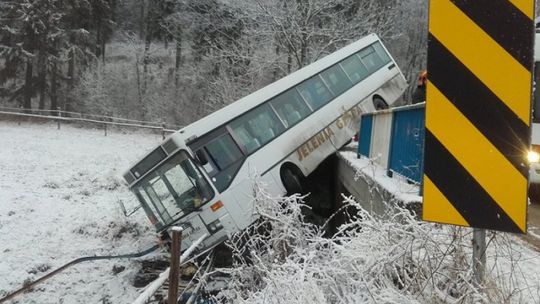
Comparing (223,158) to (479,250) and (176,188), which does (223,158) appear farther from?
(479,250)

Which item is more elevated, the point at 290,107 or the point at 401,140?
the point at 290,107

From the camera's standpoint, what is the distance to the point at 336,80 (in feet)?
43.0

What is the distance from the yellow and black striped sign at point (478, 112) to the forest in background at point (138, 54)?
62.6ft

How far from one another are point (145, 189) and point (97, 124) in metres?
21.4

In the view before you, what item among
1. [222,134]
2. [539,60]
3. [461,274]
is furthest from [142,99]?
[461,274]

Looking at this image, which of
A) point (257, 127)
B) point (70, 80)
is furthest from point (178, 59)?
point (257, 127)

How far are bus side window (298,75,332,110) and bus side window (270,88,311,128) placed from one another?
0.77 ft

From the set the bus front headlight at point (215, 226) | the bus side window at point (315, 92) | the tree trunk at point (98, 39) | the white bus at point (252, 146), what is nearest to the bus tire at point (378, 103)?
the white bus at point (252, 146)

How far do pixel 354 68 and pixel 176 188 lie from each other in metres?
6.83

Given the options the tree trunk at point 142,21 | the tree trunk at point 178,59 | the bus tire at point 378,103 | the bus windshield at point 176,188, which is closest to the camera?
the bus windshield at point 176,188

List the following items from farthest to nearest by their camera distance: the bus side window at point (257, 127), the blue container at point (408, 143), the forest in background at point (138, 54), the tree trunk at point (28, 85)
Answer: the tree trunk at point (28, 85)
the forest in background at point (138, 54)
the bus side window at point (257, 127)
the blue container at point (408, 143)

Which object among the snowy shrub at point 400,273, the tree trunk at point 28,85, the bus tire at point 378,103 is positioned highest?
the tree trunk at point 28,85

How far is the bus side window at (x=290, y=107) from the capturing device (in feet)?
38.3

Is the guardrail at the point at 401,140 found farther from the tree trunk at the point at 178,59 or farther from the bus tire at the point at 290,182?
the tree trunk at the point at 178,59
